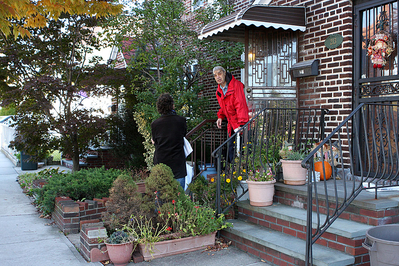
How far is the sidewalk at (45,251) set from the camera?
366 cm

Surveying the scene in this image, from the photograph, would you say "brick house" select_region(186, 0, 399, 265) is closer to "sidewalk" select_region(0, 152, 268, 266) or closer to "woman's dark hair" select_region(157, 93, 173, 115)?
"sidewalk" select_region(0, 152, 268, 266)

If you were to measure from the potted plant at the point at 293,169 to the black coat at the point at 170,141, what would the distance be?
4.39 ft

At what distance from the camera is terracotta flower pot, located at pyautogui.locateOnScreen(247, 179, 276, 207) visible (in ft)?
14.0

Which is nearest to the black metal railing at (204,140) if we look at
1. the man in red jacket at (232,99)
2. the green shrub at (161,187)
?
the man in red jacket at (232,99)

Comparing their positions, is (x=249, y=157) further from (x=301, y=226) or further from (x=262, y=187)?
(x=301, y=226)

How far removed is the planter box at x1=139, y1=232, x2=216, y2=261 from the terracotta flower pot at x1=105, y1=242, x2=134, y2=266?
170mm

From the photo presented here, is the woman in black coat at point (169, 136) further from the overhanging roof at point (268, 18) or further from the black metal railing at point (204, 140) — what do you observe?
the overhanging roof at point (268, 18)

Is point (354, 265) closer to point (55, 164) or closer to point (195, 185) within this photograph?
Answer: point (195, 185)

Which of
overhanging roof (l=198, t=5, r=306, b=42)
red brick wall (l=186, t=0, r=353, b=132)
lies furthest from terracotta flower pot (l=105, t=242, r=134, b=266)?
overhanging roof (l=198, t=5, r=306, b=42)

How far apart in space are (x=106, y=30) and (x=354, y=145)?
5688mm

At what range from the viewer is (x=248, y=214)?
14.6 feet

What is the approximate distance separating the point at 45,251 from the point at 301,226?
9.45ft

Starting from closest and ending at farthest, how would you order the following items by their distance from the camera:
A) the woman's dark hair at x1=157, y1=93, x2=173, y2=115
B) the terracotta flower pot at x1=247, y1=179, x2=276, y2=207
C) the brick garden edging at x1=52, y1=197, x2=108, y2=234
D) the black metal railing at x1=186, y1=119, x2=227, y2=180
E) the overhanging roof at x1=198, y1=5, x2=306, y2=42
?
the terracotta flower pot at x1=247, y1=179, x2=276, y2=207 → the woman's dark hair at x1=157, y1=93, x2=173, y2=115 → the brick garden edging at x1=52, y1=197, x2=108, y2=234 → the overhanging roof at x1=198, y1=5, x2=306, y2=42 → the black metal railing at x1=186, y1=119, x2=227, y2=180

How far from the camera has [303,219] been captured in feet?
12.1
